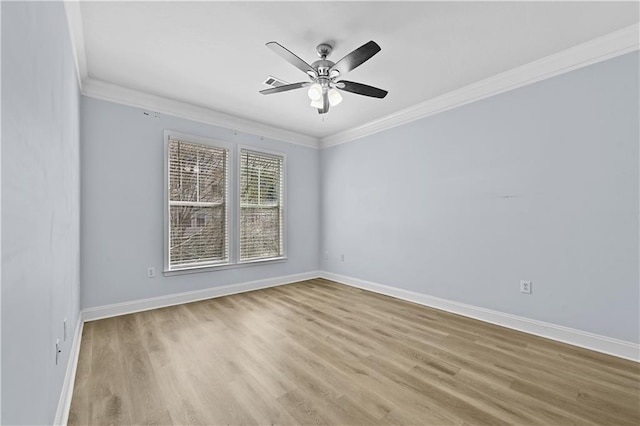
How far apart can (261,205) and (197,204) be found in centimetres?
106

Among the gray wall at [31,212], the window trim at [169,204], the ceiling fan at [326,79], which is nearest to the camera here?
the gray wall at [31,212]

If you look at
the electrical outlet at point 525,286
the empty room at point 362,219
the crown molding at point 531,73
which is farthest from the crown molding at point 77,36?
the electrical outlet at point 525,286

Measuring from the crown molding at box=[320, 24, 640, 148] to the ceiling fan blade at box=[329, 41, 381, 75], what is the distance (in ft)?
5.92

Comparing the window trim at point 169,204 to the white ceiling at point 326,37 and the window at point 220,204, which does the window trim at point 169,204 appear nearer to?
the window at point 220,204

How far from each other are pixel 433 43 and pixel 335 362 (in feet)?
9.46

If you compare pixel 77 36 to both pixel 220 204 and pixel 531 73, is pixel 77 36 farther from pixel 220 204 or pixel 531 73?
pixel 531 73

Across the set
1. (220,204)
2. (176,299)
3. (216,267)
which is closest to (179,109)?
(220,204)

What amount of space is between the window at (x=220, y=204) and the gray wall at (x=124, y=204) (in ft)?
0.49

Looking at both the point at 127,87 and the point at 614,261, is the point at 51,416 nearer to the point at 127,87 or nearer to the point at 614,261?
the point at 127,87

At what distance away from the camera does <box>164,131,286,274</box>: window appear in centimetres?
385

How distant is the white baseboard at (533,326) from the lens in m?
2.38

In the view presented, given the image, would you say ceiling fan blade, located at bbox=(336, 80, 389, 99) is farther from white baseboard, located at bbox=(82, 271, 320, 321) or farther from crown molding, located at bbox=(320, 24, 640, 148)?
white baseboard, located at bbox=(82, 271, 320, 321)

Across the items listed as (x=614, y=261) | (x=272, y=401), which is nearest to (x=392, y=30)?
(x=614, y=261)

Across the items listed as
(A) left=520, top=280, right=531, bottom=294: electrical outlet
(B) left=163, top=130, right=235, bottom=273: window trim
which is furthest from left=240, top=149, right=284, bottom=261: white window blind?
(A) left=520, top=280, right=531, bottom=294: electrical outlet
